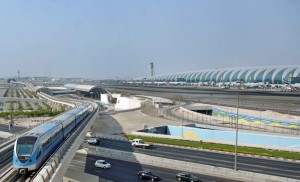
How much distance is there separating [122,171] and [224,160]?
10079 millimetres

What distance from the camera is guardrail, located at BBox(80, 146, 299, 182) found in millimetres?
25734

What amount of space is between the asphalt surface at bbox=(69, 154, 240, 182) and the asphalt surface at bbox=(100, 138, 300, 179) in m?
3.65

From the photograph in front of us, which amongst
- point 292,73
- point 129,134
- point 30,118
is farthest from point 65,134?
point 292,73

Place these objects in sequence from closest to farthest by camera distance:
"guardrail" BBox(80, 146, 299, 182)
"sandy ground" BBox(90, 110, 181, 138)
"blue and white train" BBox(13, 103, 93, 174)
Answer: "blue and white train" BBox(13, 103, 93, 174)
"guardrail" BBox(80, 146, 299, 182)
"sandy ground" BBox(90, 110, 181, 138)

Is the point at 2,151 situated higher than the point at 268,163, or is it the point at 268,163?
the point at 2,151

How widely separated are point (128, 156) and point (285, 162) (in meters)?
15.3

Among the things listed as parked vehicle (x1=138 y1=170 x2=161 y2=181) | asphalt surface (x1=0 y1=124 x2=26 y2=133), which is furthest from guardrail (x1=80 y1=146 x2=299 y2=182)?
asphalt surface (x1=0 y1=124 x2=26 y2=133)

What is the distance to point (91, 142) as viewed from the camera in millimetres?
41500

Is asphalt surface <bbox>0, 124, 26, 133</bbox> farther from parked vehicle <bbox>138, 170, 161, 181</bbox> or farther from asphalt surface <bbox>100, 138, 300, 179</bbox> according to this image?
parked vehicle <bbox>138, 170, 161, 181</bbox>

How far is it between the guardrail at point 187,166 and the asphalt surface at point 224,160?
2.33m

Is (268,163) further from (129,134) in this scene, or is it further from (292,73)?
(292,73)

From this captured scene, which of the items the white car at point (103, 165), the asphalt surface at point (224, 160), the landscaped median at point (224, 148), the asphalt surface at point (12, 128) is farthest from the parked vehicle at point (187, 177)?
the asphalt surface at point (12, 128)

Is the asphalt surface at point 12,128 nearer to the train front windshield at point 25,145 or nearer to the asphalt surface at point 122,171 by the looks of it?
the asphalt surface at point 122,171

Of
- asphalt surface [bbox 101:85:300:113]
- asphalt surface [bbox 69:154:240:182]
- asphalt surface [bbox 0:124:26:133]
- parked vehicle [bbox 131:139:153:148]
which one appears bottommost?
asphalt surface [bbox 0:124:26:133]
